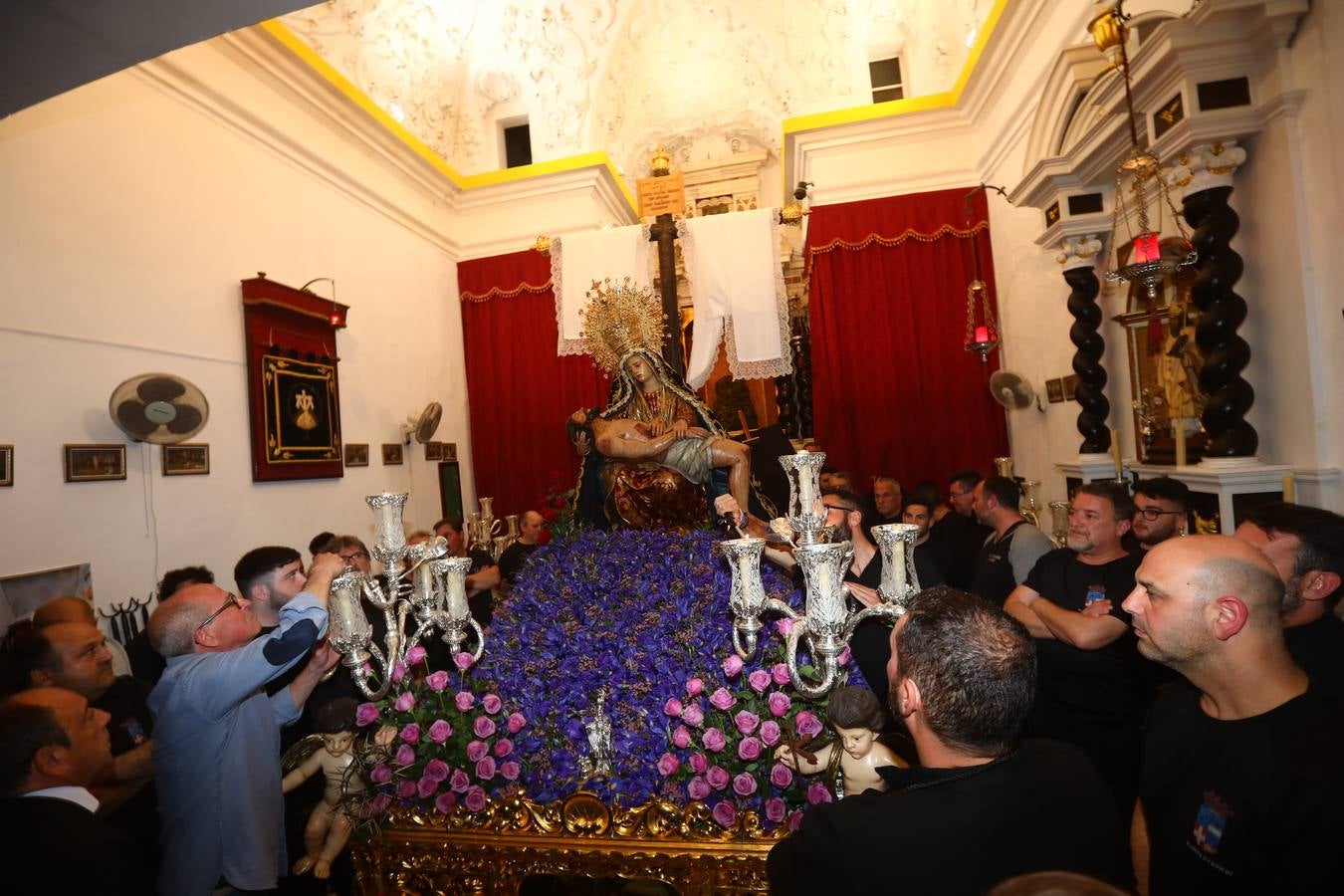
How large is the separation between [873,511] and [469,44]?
8.09 meters

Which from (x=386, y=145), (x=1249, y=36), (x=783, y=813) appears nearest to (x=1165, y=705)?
(x=783, y=813)

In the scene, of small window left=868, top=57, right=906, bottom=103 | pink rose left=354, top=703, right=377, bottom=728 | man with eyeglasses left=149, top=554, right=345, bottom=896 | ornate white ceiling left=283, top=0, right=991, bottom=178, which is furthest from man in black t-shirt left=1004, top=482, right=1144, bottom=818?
small window left=868, top=57, right=906, bottom=103

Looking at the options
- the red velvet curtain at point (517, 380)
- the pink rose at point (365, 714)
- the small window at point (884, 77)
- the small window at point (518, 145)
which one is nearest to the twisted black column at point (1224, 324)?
the pink rose at point (365, 714)

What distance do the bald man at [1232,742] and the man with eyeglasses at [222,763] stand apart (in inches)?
89.0

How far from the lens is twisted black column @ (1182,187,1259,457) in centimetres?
404

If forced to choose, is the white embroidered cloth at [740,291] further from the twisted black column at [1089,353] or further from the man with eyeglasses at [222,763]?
the man with eyeglasses at [222,763]

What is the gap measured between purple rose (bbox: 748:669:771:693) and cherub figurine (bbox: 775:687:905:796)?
244 mm

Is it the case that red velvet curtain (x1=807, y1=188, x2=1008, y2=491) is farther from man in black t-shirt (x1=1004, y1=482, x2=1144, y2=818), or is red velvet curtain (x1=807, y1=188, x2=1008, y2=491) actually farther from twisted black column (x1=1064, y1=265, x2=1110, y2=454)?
man in black t-shirt (x1=1004, y1=482, x2=1144, y2=818)

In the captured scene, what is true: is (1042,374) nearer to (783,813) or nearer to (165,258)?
(783,813)

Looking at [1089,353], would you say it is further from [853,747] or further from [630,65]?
[630,65]

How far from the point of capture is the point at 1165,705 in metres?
1.80

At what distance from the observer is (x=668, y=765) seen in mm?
2117

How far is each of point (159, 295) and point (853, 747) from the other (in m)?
5.60

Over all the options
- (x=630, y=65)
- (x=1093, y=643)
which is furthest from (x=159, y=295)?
(x=630, y=65)
